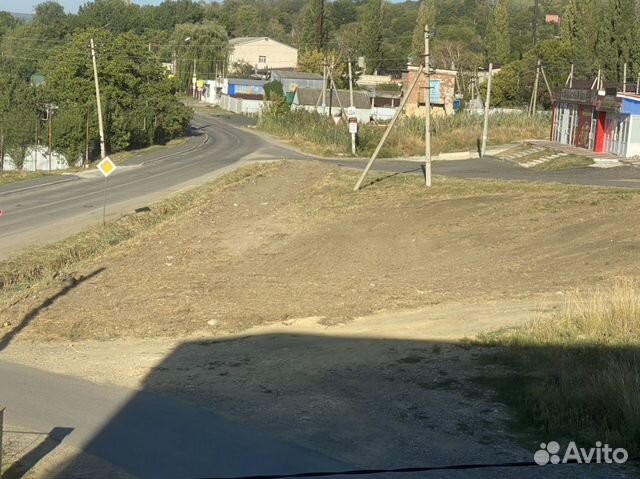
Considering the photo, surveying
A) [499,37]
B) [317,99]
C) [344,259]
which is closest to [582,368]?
[344,259]

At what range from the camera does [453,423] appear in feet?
29.5

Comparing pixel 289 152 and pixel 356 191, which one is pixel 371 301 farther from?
pixel 289 152

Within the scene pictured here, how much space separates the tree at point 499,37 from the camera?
102 m

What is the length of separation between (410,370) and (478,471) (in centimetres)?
396

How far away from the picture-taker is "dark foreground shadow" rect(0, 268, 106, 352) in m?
16.4

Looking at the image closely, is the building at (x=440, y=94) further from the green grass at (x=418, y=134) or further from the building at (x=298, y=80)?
the building at (x=298, y=80)

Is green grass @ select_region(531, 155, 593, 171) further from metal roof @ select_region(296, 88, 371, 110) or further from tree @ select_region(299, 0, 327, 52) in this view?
tree @ select_region(299, 0, 327, 52)

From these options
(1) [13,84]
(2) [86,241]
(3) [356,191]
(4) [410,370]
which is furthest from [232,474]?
(1) [13,84]

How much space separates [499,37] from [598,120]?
56.6m

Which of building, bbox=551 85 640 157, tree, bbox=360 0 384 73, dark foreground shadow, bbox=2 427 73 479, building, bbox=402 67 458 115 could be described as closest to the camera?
dark foreground shadow, bbox=2 427 73 479

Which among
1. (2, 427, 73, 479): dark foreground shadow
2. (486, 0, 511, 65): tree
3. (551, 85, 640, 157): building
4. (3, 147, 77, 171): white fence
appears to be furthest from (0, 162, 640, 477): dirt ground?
(486, 0, 511, 65): tree
